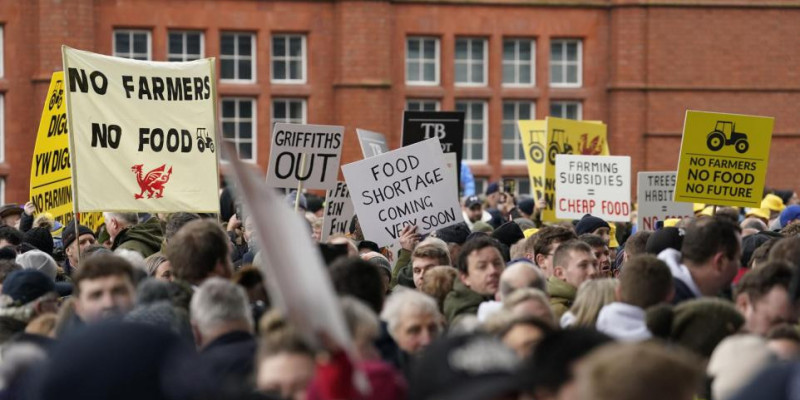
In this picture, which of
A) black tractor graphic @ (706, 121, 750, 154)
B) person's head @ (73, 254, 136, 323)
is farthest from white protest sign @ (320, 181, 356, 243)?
person's head @ (73, 254, 136, 323)

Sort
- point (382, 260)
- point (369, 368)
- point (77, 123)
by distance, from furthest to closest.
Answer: point (77, 123) → point (382, 260) → point (369, 368)

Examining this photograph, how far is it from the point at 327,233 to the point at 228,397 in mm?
10377

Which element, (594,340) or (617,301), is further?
(617,301)

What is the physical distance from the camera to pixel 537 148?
81.5 ft

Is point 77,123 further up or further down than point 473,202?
further up

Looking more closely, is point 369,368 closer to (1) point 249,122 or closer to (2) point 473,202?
(2) point 473,202

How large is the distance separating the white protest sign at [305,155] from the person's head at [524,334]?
31.4 ft

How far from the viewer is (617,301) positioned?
8.30 meters

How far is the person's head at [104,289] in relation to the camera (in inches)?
279

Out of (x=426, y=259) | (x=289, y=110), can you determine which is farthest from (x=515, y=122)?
(x=426, y=259)

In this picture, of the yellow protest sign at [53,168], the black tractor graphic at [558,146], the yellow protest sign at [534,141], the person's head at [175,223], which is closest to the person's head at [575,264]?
the person's head at [175,223]

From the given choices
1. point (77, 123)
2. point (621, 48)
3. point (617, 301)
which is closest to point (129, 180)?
point (77, 123)

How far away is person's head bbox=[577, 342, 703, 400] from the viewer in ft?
14.5

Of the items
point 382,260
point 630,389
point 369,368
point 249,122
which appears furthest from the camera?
point 249,122
